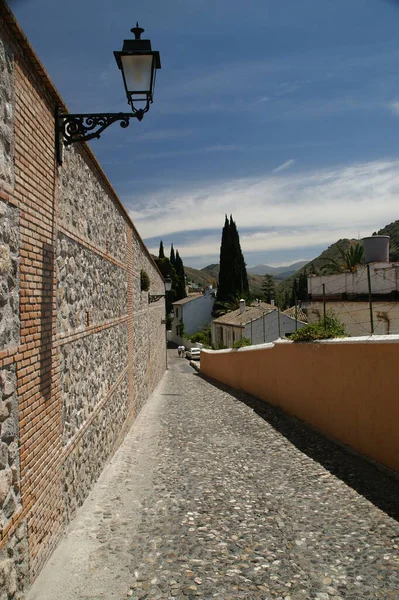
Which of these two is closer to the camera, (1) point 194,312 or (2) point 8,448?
(2) point 8,448

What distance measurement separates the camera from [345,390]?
698 cm

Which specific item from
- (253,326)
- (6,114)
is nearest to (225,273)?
(253,326)

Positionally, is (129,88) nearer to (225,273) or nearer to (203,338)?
(203,338)

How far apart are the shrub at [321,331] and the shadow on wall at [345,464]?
155cm

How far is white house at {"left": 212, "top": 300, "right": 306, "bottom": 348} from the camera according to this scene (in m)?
23.2

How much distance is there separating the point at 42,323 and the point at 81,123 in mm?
1892

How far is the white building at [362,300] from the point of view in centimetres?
1130

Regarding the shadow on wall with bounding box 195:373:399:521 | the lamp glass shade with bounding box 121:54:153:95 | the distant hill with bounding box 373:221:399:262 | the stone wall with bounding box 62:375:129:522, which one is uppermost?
the distant hill with bounding box 373:221:399:262

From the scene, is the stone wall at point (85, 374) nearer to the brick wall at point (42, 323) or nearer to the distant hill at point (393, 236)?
the brick wall at point (42, 323)

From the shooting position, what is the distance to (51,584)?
11.6ft

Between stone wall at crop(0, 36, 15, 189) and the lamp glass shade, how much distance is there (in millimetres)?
1372

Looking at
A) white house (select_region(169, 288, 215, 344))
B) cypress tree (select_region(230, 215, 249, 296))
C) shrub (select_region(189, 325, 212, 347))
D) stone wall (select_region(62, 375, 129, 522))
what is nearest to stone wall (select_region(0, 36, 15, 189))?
stone wall (select_region(62, 375, 129, 522))

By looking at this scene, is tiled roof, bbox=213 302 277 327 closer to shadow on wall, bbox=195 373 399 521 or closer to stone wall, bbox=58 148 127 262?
shadow on wall, bbox=195 373 399 521

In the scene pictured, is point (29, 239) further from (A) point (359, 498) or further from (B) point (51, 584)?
(A) point (359, 498)
